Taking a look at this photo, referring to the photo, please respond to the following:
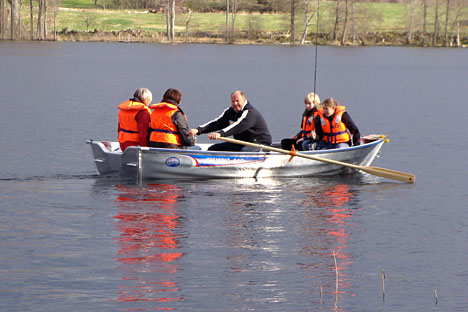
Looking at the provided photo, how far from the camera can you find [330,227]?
1076cm

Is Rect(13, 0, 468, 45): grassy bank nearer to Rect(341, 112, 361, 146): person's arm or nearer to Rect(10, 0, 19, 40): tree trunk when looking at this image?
Rect(10, 0, 19, 40): tree trunk

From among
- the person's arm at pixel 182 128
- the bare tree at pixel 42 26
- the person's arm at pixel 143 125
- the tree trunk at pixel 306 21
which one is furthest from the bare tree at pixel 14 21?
the person's arm at pixel 182 128

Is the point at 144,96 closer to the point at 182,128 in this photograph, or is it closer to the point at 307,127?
the point at 182,128

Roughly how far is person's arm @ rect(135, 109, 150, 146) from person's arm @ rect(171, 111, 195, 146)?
0.42 metres

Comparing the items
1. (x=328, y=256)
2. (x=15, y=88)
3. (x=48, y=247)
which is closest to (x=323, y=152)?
(x=328, y=256)

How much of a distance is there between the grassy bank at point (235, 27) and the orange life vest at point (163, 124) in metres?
67.6

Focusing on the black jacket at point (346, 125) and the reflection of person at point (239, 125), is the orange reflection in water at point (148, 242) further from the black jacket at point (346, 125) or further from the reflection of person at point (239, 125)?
the black jacket at point (346, 125)

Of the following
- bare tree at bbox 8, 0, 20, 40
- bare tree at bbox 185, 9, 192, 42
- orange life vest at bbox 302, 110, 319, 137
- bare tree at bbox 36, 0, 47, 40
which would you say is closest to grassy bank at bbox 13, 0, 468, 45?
bare tree at bbox 185, 9, 192, 42

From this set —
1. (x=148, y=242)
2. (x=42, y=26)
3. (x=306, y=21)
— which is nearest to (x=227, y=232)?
(x=148, y=242)

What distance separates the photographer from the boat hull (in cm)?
1266

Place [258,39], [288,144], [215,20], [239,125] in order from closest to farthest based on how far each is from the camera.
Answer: [239,125]
[288,144]
[258,39]
[215,20]

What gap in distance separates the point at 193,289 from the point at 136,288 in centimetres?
56

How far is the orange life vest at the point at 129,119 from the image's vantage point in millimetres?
12438

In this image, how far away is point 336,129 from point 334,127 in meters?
0.05
